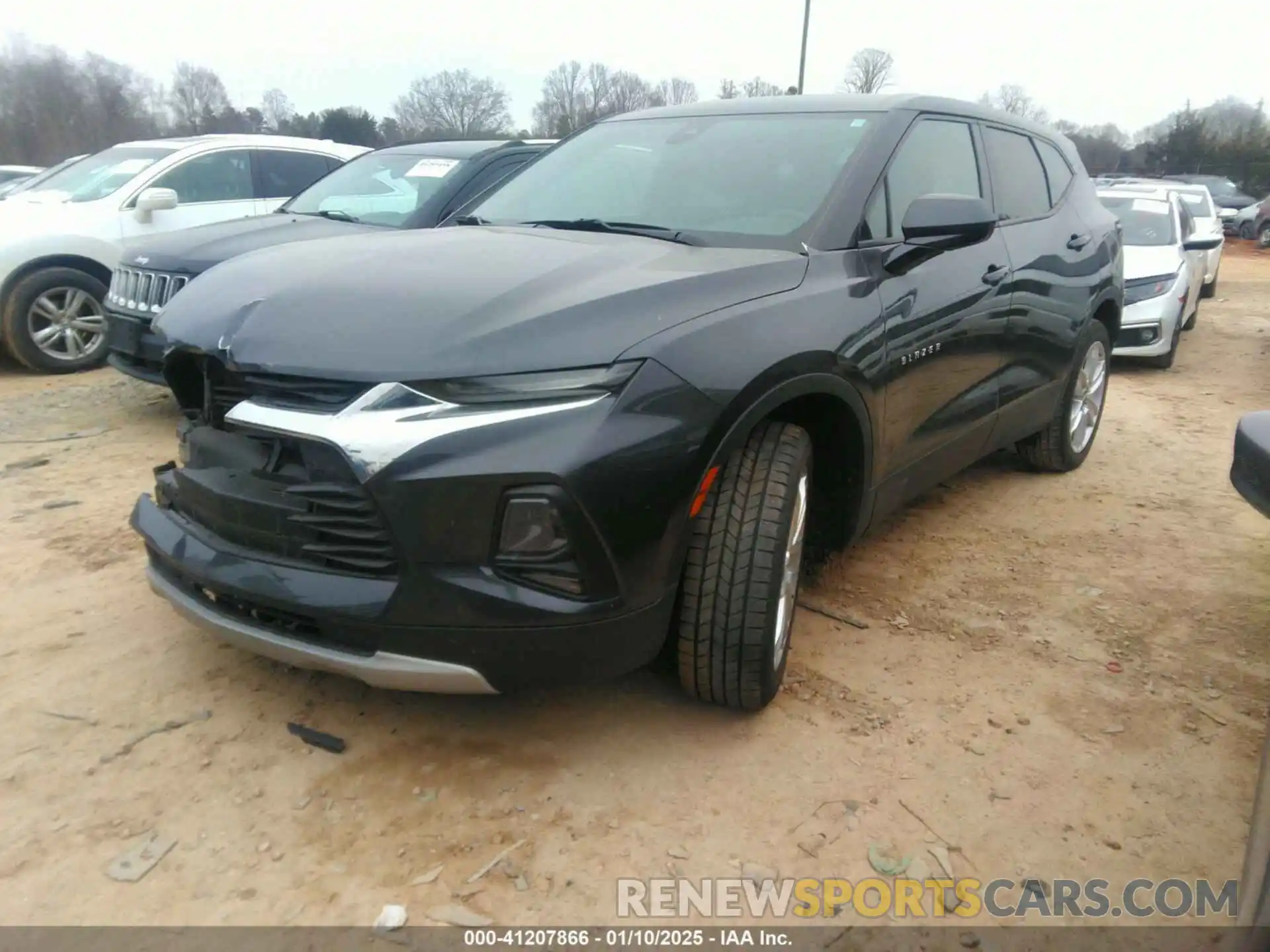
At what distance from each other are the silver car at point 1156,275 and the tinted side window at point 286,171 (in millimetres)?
6211

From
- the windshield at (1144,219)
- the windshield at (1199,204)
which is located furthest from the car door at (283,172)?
the windshield at (1199,204)

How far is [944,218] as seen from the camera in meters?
2.85

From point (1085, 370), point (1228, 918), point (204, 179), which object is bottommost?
point (1228, 918)

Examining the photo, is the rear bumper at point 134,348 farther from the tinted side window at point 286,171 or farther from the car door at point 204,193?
the tinted side window at point 286,171

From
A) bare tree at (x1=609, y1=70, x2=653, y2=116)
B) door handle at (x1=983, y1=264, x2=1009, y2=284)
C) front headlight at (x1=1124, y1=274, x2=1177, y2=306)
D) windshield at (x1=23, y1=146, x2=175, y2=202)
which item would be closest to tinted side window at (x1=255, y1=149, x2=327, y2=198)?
windshield at (x1=23, y1=146, x2=175, y2=202)

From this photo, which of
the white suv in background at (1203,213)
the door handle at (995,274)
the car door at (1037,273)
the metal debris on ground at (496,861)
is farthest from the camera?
the white suv in background at (1203,213)

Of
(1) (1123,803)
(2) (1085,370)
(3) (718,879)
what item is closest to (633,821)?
(3) (718,879)

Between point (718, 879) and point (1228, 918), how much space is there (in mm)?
1079

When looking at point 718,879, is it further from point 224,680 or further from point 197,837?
point 224,680

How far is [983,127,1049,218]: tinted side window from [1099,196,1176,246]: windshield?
15.4ft

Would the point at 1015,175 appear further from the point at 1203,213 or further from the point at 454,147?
the point at 1203,213

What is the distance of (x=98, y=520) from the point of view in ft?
13.0

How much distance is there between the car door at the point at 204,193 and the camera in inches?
274

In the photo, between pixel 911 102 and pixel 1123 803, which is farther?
pixel 911 102
